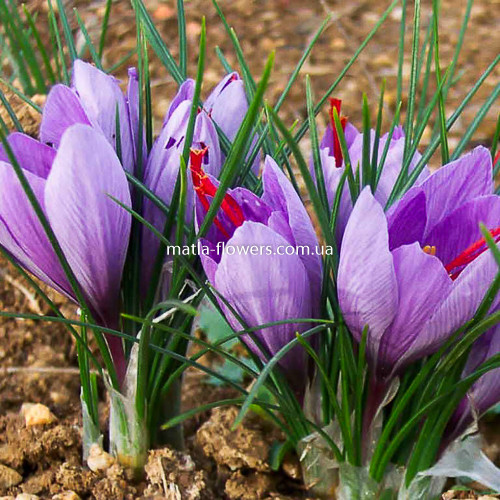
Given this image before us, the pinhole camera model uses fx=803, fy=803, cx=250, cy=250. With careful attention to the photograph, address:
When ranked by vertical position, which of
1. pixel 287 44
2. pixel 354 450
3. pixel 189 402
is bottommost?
pixel 189 402

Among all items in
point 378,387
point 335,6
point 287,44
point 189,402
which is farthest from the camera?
point 335,6

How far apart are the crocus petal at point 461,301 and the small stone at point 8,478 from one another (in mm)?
532

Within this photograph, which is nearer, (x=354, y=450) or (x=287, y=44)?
(x=354, y=450)

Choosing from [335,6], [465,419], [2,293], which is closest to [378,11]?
[335,6]

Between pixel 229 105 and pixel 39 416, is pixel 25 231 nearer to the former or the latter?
pixel 229 105

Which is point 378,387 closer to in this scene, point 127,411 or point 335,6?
point 127,411

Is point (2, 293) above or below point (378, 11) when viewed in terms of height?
below

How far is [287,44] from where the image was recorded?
2.29 metres

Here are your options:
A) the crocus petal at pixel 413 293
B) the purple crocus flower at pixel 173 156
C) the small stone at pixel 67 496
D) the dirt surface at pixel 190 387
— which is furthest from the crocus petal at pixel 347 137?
the small stone at pixel 67 496

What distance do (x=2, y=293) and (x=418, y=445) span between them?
0.81 meters

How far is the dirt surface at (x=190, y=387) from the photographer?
926mm

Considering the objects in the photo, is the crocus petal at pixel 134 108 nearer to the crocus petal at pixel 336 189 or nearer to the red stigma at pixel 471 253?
the crocus petal at pixel 336 189

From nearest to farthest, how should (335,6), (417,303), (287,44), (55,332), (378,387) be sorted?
(417,303) < (378,387) < (55,332) < (287,44) < (335,6)

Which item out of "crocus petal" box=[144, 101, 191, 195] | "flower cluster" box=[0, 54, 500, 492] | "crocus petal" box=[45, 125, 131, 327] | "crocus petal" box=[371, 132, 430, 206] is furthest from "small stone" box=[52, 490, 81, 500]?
"crocus petal" box=[371, 132, 430, 206]
